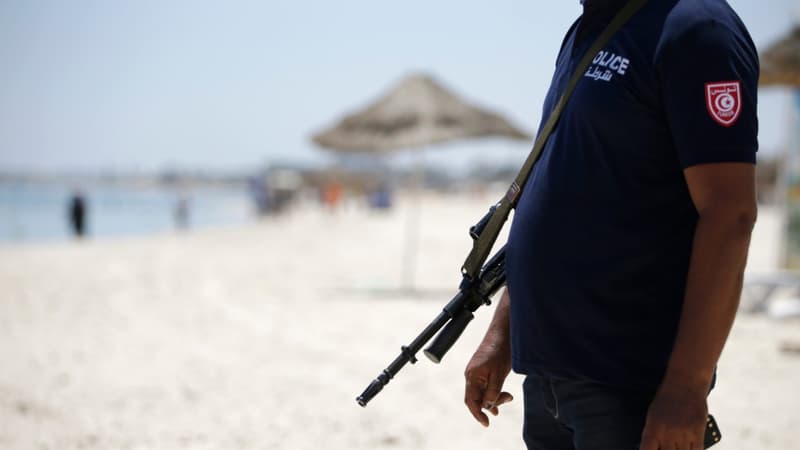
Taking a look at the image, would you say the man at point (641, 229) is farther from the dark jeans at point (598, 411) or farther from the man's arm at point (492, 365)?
the man's arm at point (492, 365)

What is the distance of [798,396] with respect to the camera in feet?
14.6

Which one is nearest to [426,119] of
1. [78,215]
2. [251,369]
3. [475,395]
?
[251,369]

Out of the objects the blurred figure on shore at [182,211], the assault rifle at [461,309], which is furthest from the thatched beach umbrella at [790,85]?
Answer: the blurred figure on shore at [182,211]

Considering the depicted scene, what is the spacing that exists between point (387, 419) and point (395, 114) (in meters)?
6.86

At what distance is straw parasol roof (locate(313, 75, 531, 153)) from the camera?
1013cm

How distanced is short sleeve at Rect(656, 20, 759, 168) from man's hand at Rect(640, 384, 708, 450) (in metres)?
0.39

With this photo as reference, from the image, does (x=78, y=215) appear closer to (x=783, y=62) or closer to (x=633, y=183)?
(x=783, y=62)

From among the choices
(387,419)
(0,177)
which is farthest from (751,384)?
(0,177)

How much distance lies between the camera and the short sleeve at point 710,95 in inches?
46.1

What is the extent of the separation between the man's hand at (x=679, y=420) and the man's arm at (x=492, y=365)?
1.74ft

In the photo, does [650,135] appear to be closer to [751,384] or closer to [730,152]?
[730,152]

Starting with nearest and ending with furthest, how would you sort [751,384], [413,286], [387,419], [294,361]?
1. [387,419]
2. [751,384]
3. [294,361]
4. [413,286]

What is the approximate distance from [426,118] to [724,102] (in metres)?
9.05

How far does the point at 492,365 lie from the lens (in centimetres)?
172
